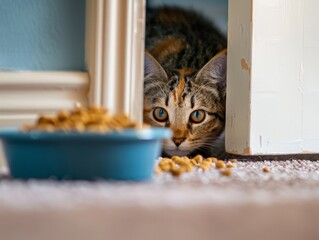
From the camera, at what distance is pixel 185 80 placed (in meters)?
1.25

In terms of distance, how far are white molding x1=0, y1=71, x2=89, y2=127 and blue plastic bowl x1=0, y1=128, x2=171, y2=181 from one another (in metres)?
0.33

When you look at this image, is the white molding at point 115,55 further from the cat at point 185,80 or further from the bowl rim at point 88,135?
the bowl rim at point 88,135

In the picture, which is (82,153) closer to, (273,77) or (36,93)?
(36,93)

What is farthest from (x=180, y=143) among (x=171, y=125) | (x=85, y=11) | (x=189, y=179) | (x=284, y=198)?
(x=284, y=198)

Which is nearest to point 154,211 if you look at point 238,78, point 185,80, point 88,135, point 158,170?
point 88,135

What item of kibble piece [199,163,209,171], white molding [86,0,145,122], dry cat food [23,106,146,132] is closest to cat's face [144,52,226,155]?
white molding [86,0,145,122]

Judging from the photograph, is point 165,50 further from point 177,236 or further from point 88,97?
point 177,236

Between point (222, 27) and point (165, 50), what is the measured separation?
0.14m

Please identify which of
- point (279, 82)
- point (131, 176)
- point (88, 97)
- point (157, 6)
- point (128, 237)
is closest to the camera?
point (128, 237)

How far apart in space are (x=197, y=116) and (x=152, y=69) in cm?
15

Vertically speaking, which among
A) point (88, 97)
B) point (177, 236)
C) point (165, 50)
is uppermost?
point (165, 50)

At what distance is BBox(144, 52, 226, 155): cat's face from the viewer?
1202 mm

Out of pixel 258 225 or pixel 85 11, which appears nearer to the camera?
pixel 258 225

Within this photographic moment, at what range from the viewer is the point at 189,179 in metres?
0.68
